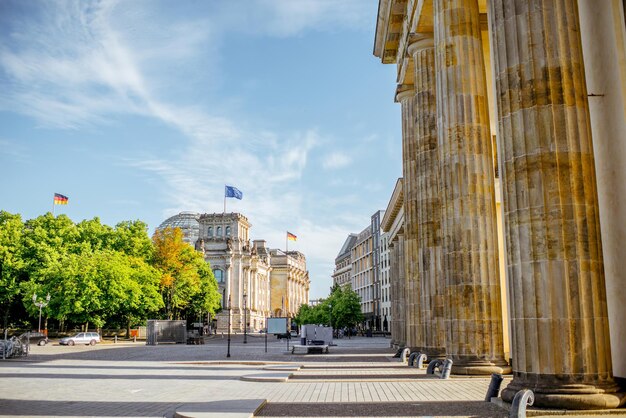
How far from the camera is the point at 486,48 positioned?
2380 centimetres

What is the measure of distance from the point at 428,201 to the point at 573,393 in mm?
13292

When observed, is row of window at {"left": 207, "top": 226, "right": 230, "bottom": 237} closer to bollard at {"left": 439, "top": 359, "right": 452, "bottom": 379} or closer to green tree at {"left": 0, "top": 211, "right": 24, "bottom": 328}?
green tree at {"left": 0, "top": 211, "right": 24, "bottom": 328}

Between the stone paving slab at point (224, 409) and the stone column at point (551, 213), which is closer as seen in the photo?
the stone column at point (551, 213)

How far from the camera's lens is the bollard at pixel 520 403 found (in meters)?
8.96

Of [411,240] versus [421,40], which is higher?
[421,40]

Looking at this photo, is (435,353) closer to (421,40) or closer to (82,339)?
(421,40)

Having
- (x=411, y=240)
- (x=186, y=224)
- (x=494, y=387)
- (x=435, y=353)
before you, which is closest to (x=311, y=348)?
(x=411, y=240)

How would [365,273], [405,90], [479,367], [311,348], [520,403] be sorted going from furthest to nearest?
[365,273]
[311,348]
[405,90]
[479,367]
[520,403]

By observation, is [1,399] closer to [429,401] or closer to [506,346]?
[429,401]

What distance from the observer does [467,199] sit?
672 inches

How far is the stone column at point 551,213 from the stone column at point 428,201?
10.2 metres

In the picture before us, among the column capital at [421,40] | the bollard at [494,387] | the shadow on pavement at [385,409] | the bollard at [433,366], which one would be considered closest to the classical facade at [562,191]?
the shadow on pavement at [385,409]

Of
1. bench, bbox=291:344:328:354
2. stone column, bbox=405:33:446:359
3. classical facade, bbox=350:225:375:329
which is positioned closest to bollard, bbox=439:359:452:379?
stone column, bbox=405:33:446:359

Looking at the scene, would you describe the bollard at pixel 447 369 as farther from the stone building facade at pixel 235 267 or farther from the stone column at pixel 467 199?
the stone building facade at pixel 235 267
